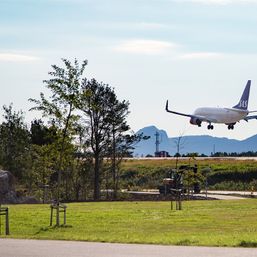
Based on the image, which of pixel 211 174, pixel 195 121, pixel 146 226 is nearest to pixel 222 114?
pixel 195 121

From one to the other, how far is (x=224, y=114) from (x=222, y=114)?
0.37 m

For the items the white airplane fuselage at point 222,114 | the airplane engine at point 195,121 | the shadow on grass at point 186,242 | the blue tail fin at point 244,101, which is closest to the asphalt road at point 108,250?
the shadow on grass at point 186,242

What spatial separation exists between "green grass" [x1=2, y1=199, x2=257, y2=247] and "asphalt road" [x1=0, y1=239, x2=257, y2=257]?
141 cm

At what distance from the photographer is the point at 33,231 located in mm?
28844

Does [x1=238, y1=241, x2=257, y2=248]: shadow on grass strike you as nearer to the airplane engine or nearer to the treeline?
the treeline

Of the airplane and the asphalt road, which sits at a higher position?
the airplane

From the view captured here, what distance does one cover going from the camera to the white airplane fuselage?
92.1 m

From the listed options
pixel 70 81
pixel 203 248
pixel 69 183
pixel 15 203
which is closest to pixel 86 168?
pixel 69 183

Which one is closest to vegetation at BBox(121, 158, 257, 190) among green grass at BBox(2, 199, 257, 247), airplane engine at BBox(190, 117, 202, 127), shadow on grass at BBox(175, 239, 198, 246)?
airplane engine at BBox(190, 117, 202, 127)

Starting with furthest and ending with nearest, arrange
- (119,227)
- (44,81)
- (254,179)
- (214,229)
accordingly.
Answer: (254,179) → (44,81) → (119,227) → (214,229)

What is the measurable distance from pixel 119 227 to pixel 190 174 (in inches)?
777

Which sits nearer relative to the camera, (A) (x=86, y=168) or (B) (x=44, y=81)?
(B) (x=44, y=81)

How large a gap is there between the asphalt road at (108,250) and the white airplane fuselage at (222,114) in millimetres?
73425

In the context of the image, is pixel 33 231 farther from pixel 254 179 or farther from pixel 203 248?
pixel 254 179
